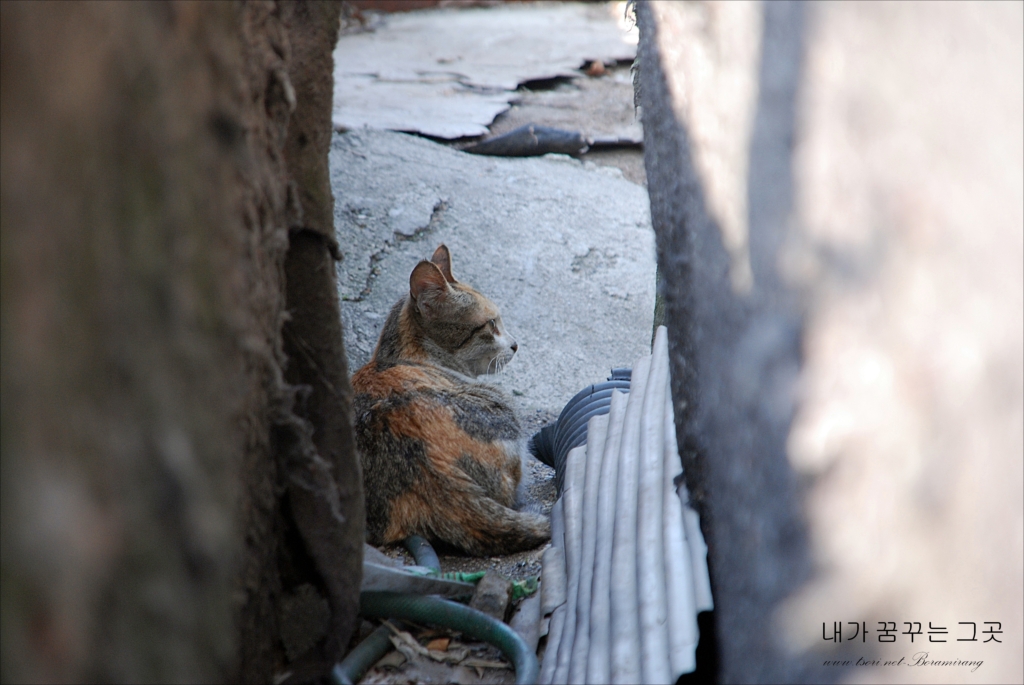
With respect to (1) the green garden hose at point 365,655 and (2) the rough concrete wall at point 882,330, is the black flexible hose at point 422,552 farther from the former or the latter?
(2) the rough concrete wall at point 882,330

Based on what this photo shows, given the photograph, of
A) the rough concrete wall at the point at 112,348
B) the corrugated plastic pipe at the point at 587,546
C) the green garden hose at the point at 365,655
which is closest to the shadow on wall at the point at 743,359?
the corrugated plastic pipe at the point at 587,546

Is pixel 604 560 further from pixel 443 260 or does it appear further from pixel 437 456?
pixel 443 260

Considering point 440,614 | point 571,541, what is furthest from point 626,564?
point 440,614

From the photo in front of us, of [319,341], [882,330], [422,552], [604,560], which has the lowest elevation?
[422,552]

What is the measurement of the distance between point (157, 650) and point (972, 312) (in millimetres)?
Answer: 1073

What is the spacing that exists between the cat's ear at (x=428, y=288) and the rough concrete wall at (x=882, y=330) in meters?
2.64

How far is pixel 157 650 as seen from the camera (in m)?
0.87

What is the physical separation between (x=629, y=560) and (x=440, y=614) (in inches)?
26.4

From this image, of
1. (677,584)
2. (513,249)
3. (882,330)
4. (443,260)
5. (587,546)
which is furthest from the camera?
(513,249)

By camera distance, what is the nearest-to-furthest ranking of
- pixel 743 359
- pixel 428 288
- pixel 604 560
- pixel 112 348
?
pixel 112 348, pixel 743 359, pixel 604 560, pixel 428 288

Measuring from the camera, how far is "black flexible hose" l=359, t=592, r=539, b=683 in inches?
88.2

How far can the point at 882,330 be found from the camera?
1111 millimetres

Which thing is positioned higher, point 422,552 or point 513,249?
point 513,249

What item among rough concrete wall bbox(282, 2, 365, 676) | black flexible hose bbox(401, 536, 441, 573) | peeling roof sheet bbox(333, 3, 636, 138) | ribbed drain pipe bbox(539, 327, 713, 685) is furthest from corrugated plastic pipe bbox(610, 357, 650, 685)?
peeling roof sheet bbox(333, 3, 636, 138)
